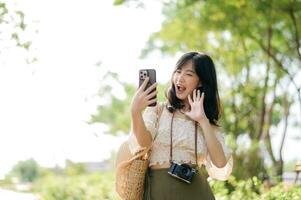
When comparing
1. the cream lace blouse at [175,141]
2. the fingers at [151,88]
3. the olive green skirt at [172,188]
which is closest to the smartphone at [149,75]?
the fingers at [151,88]

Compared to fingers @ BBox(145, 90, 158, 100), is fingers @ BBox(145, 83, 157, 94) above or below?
above

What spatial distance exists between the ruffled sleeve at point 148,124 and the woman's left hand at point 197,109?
0.16m

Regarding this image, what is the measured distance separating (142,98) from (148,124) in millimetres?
194

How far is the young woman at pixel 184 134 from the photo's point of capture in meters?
2.99

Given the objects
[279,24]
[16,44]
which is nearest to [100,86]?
[279,24]

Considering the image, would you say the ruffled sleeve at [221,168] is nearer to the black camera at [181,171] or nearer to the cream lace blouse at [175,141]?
the cream lace blouse at [175,141]

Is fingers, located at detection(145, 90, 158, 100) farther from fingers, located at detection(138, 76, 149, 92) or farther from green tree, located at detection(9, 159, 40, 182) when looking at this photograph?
green tree, located at detection(9, 159, 40, 182)

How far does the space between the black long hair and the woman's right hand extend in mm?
220

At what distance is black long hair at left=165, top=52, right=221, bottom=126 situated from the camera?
3150mm

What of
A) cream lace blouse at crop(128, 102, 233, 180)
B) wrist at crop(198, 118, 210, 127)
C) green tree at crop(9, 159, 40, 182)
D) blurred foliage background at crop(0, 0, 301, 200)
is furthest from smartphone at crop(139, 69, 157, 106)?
green tree at crop(9, 159, 40, 182)

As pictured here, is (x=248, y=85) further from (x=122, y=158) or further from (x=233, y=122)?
(x=122, y=158)

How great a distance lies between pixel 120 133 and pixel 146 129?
22.2m

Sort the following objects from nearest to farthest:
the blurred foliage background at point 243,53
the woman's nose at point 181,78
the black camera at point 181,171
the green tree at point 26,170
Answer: the black camera at point 181,171 < the woman's nose at point 181,78 < the blurred foliage background at point 243,53 < the green tree at point 26,170

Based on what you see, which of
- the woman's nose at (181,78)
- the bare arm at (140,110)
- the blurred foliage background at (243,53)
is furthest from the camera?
the blurred foliage background at (243,53)
